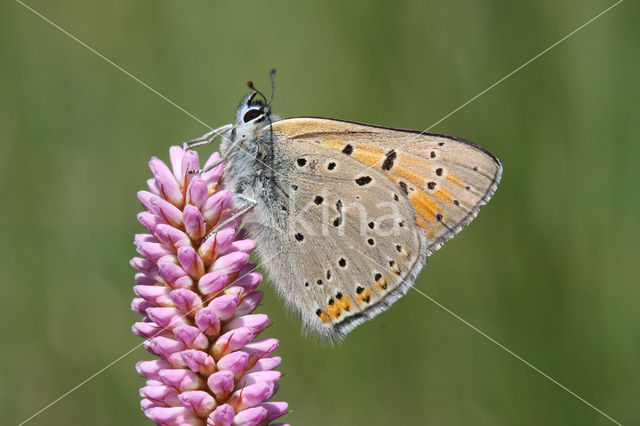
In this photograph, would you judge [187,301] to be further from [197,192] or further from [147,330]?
[197,192]

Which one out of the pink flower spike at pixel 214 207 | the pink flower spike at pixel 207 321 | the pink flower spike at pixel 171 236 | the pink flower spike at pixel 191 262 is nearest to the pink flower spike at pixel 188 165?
the pink flower spike at pixel 214 207

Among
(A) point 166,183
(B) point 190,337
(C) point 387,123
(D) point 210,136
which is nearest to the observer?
(B) point 190,337

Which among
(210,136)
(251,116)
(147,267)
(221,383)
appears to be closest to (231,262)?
(147,267)

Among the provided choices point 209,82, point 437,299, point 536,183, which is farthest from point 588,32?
point 209,82

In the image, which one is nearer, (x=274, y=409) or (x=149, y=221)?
(x=274, y=409)

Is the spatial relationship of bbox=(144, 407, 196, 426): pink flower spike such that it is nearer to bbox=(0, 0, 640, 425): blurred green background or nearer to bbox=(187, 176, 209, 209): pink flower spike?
bbox=(187, 176, 209, 209): pink flower spike

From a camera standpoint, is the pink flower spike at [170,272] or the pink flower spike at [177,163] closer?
the pink flower spike at [170,272]

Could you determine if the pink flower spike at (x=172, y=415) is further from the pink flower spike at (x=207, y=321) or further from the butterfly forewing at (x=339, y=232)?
the butterfly forewing at (x=339, y=232)
